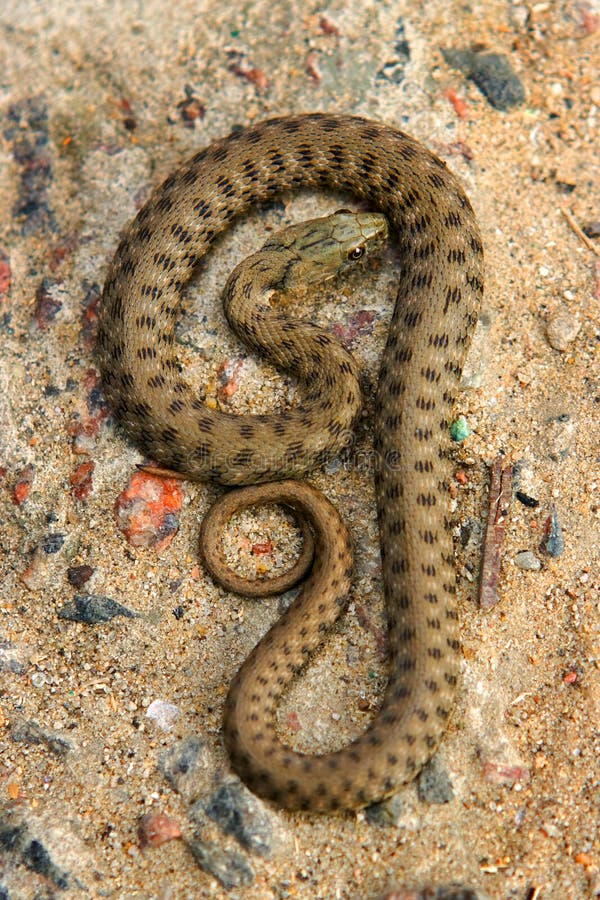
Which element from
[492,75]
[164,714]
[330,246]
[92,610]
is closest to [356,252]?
[330,246]

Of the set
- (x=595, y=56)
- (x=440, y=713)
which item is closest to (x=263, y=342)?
(x=440, y=713)

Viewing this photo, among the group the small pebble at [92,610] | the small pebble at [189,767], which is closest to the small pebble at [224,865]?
the small pebble at [189,767]

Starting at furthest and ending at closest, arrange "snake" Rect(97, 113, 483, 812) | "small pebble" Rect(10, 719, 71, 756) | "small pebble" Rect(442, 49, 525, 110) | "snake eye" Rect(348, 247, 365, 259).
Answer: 1. "small pebble" Rect(442, 49, 525, 110)
2. "snake eye" Rect(348, 247, 365, 259)
3. "small pebble" Rect(10, 719, 71, 756)
4. "snake" Rect(97, 113, 483, 812)

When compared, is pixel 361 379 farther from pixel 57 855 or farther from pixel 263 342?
pixel 57 855

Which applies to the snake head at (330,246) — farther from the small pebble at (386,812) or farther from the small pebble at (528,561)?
the small pebble at (386,812)

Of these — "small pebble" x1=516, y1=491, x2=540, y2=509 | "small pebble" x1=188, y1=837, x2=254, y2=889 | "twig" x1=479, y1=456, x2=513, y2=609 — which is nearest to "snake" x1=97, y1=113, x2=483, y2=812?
"twig" x1=479, y1=456, x2=513, y2=609

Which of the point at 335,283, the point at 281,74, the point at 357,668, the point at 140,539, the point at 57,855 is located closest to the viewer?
the point at 57,855

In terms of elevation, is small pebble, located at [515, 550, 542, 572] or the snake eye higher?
the snake eye

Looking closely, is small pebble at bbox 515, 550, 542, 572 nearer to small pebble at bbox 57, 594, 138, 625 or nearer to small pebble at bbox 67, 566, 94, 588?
small pebble at bbox 57, 594, 138, 625
